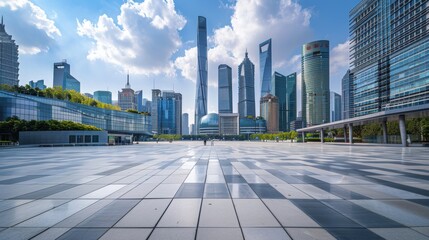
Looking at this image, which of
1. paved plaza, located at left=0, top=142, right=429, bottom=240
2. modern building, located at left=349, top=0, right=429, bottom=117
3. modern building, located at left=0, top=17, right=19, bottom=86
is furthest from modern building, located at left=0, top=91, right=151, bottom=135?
modern building, located at left=349, top=0, right=429, bottom=117

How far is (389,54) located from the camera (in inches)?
4122

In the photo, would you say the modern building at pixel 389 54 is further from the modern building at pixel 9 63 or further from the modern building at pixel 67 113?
the modern building at pixel 9 63

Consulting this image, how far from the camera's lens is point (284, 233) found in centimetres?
416

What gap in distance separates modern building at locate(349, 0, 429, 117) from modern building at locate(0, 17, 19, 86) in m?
215

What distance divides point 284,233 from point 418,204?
4.86m

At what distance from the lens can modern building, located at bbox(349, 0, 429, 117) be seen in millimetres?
85812

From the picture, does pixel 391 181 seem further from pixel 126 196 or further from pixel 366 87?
pixel 366 87

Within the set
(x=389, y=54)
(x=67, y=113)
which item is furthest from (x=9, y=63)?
(x=389, y=54)

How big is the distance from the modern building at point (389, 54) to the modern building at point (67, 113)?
137339mm

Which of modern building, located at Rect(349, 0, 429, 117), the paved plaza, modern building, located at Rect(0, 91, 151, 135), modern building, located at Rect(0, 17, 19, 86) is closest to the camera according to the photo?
the paved plaza

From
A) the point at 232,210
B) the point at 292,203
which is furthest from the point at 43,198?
the point at 292,203

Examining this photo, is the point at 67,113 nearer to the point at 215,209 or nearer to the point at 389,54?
the point at 215,209

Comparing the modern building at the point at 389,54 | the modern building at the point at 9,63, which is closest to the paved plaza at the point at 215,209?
the modern building at the point at 389,54

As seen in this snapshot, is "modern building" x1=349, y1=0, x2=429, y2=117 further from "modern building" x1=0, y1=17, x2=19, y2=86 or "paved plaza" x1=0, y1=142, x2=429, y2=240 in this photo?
"modern building" x1=0, y1=17, x2=19, y2=86
